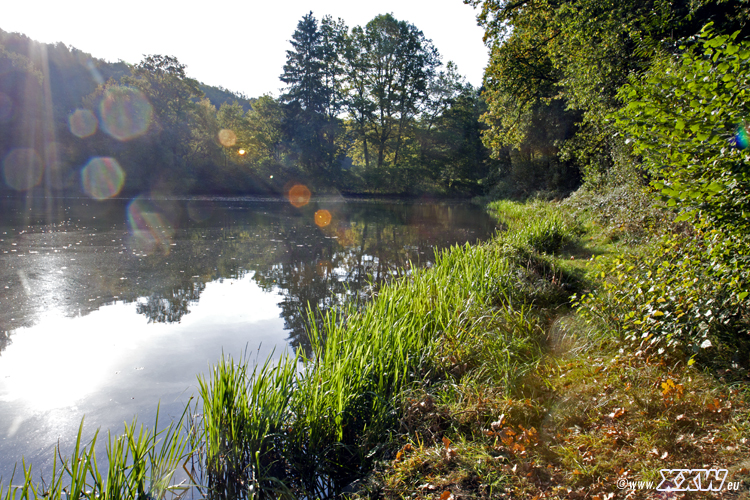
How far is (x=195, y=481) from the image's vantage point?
102 inches

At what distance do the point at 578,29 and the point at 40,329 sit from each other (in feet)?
39.9

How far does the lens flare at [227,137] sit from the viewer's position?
135ft

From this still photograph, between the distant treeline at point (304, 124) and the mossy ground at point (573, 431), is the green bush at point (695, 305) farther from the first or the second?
the distant treeline at point (304, 124)

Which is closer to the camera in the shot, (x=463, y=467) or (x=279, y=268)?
(x=463, y=467)

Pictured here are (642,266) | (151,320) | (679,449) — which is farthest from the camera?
(151,320)

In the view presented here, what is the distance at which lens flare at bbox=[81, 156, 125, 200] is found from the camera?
3134cm

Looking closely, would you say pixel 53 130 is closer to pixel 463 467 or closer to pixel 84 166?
pixel 84 166

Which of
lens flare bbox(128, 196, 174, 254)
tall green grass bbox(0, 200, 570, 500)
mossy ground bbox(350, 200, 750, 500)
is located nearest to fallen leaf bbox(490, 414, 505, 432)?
mossy ground bbox(350, 200, 750, 500)

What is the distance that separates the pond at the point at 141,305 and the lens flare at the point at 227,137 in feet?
93.2

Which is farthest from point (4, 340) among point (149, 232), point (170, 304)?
point (149, 232)

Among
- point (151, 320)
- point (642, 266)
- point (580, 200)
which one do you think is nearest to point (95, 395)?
point (151, 320)

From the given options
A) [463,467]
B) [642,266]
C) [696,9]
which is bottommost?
[463,467]

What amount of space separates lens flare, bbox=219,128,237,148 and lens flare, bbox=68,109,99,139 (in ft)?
35.0

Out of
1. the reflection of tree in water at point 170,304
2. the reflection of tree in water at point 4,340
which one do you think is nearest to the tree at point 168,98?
the reflection of tree in water at point 170,304
